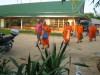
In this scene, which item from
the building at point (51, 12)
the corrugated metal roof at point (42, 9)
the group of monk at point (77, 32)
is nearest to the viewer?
the group of monk at point (77, 32)

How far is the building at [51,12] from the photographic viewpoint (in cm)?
3759

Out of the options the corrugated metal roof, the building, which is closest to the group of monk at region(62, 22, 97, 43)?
the building

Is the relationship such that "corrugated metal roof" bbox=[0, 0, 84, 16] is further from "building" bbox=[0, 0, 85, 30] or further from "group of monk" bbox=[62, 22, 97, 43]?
"group of monk" bbox=[62, 22, 97, 43]

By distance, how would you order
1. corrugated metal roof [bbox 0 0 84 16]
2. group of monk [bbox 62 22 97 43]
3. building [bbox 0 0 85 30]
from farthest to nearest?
corrugated metal roof [bbox 0 0 84 16], building [bbox 0 0 85 30], group of monk [bbox 62 22 97 43]

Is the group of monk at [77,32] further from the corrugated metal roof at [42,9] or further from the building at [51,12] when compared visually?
the corrugated metal roof at [42,9]

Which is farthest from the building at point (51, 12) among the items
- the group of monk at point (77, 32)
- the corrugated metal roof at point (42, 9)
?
the group of monk at point (77, 32)

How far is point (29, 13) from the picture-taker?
4125cm

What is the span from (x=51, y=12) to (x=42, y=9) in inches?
143

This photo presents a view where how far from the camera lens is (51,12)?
39281mm

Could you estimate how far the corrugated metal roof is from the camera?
3933 centimetres

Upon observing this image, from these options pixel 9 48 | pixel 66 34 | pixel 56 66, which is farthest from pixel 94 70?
pixel 66 34

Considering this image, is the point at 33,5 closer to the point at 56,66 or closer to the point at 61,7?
the point at 61,7

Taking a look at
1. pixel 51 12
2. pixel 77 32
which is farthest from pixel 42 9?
pixel 77 32

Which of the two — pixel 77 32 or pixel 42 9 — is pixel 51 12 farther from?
pixel 77 32
